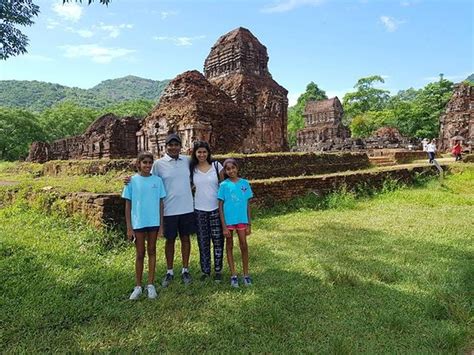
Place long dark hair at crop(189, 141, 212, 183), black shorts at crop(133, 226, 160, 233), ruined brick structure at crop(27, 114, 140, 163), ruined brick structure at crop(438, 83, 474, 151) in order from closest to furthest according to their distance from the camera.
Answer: black shorts at crop(133, 226, 160, 233), long dark hair at crop(189, 141, 212, 183), ruined brick structure at crop(27, 114, 140, 163), ruined brick structure at crop(438, 83, 474, 151)

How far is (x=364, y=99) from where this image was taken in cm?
6238

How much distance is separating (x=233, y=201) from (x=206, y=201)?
0.98 ft

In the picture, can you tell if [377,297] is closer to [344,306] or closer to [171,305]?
[344,306]

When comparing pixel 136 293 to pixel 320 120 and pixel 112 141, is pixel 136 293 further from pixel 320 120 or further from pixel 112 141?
pixel 320 120

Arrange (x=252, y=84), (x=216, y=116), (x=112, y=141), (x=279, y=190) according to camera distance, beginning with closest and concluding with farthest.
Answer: (x=279, y=190) → (x=216, y=116) → (x=112, y=141) → (x=252, y=84)

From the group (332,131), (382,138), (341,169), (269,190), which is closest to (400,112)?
(332,131)

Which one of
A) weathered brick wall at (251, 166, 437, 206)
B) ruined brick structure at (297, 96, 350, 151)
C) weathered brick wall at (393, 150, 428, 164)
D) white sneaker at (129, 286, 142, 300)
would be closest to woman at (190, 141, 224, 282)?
A: white sneaker at (129, 286, 142, 300)

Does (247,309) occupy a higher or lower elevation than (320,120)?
lower

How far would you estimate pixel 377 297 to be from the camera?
140 inches

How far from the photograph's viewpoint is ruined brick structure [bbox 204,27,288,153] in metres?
17.5

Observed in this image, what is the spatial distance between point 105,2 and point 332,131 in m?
40.9

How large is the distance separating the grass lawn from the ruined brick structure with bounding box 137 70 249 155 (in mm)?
6874

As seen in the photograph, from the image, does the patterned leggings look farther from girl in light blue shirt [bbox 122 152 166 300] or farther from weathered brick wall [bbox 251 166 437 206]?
weathered brick wall [bbox 251 166 437 206]

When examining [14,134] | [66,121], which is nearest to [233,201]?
[14,134]
